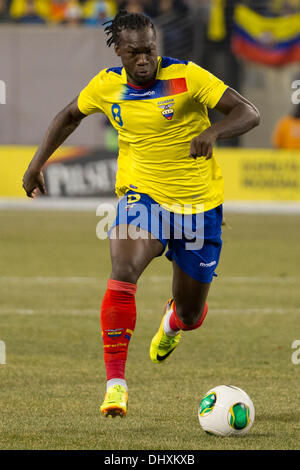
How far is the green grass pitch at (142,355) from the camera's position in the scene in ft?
17.3

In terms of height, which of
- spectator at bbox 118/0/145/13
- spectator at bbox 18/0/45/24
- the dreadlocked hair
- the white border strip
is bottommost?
the white border strip

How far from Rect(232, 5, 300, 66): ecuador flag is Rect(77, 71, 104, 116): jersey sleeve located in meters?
18.7

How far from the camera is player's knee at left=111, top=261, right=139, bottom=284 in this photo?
5.64 meters

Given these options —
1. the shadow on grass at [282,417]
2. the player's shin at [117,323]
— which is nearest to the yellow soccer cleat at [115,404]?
the player's shin at [117,323]

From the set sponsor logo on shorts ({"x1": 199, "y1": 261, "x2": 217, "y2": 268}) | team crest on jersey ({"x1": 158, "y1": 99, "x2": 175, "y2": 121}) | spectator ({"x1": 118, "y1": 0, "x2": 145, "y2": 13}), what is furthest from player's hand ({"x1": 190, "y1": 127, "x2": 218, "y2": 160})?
spectator ({"x1": 118, "y1": 0, "x2": 145, "y2": 13})

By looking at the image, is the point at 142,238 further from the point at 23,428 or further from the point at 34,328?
the point at 34,328

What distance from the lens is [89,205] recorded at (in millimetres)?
21844

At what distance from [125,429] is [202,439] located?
1.52ft

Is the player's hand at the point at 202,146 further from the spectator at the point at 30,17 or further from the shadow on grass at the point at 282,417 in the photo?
the spectator at the point at 30,17

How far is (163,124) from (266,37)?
1915 cm

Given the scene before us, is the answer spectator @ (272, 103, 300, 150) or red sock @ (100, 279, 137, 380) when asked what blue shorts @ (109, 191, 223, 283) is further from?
spectator @ (272, 103, 300, 150)

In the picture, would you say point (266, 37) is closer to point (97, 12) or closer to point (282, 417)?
point (97, 12)

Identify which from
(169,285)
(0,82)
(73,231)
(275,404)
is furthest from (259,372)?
(0,82)

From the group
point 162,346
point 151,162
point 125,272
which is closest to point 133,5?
point 162,346
